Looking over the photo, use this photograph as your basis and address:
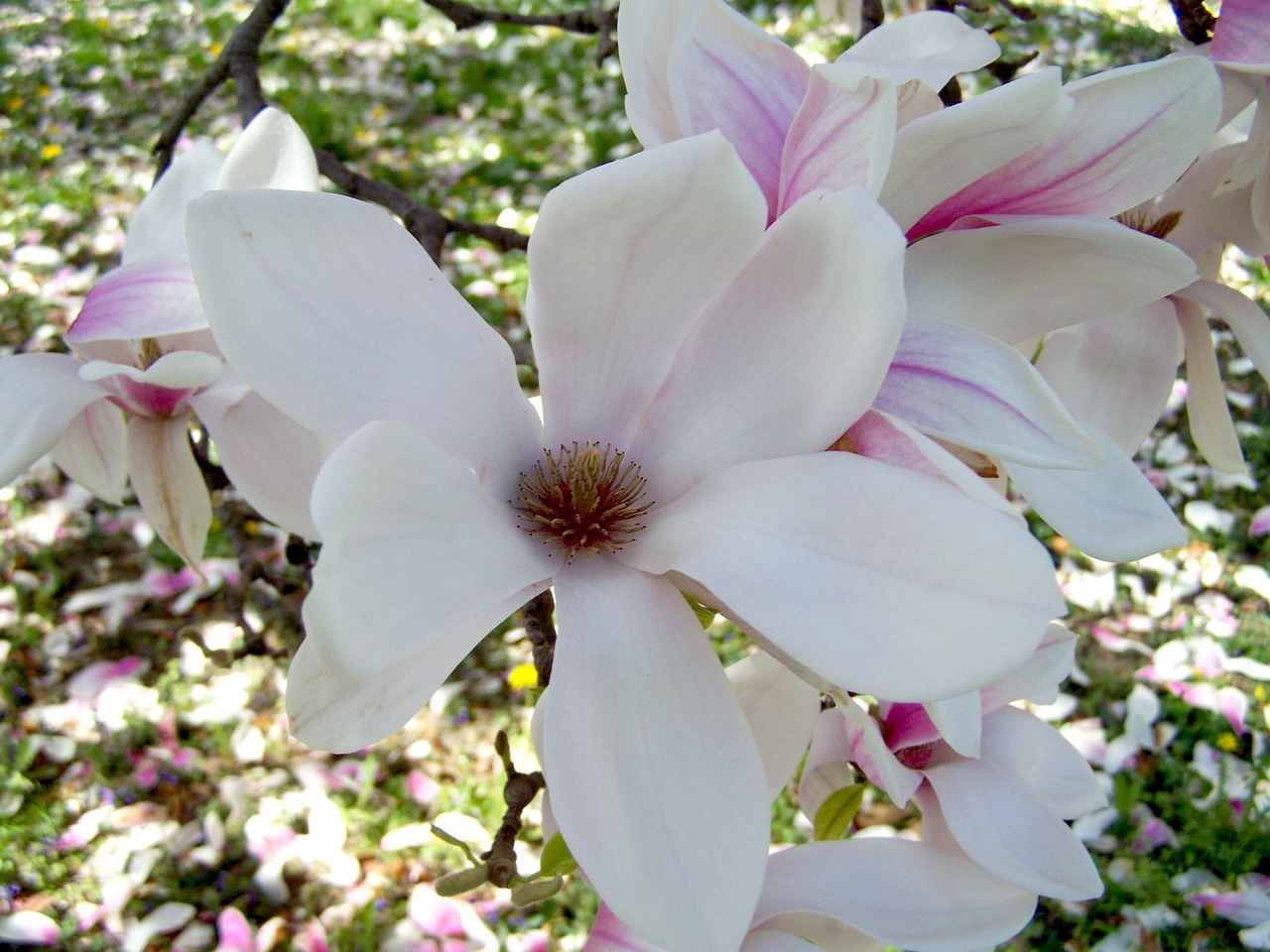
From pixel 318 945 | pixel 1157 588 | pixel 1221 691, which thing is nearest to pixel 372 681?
pixel 318 945

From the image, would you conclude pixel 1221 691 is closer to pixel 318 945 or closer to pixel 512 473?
pixel 318 945

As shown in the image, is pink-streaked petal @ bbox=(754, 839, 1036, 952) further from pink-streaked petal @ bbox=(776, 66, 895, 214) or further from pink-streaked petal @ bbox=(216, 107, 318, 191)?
pink-streaked petal @ bbox=(216, 107, 318, 191)

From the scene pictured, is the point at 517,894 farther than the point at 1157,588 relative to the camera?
No

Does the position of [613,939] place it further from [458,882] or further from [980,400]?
[980,400]

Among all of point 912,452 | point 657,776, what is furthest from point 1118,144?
point 657,776

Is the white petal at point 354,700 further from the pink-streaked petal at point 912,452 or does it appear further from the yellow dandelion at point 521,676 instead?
the yellow dandelion at point 521,676

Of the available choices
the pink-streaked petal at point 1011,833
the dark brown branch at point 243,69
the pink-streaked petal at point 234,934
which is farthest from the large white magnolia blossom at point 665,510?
the pink-streaked petal at point 234,934

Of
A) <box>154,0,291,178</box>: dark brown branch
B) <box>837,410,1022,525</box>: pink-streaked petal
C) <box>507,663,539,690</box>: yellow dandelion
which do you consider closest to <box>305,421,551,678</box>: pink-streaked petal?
<box>837,410,1022,525</box>: pink-streaked petal
